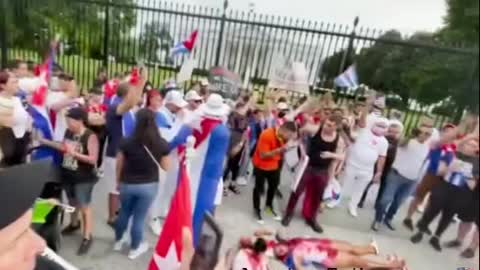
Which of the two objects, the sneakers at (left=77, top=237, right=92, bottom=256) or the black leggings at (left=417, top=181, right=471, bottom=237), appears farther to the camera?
the sneakers at (left=77, top=237, right=92, bottom=256)

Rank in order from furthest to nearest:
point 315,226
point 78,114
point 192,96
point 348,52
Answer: point 78,114, point 192,96, point 315,226, point 348,52

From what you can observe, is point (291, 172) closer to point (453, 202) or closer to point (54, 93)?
point (453, 202)

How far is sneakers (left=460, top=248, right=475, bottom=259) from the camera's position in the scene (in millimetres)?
555

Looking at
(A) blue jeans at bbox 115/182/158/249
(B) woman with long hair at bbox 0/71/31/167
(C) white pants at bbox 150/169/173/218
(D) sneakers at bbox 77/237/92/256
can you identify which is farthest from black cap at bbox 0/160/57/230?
(D) sneakers at bbox 77/237/92/256

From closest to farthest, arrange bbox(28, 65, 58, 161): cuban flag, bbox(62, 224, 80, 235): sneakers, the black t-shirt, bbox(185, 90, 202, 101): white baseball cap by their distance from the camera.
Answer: bbox(185, 90, 202, 101): white baseball cap, bbox(28, 65, 58, 161): cuban flag, the black t-shirt, bbox(62, 224, 80, 235): sneakers

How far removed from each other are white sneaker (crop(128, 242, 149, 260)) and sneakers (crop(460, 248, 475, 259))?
1.90m

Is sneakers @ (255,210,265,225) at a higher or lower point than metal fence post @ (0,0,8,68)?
lower

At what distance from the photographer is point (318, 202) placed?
944mm

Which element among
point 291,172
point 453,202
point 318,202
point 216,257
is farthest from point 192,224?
point 453,202

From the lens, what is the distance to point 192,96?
1050mm

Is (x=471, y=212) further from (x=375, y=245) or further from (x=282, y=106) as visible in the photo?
(x=282, y=106)

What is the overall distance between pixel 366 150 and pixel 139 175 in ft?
5.03

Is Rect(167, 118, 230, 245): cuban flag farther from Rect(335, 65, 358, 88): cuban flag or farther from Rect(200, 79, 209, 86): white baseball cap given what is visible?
Rect(335, 65, 358, 88): cuban flag

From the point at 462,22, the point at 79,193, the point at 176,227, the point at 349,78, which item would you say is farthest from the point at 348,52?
the point at 79,193
